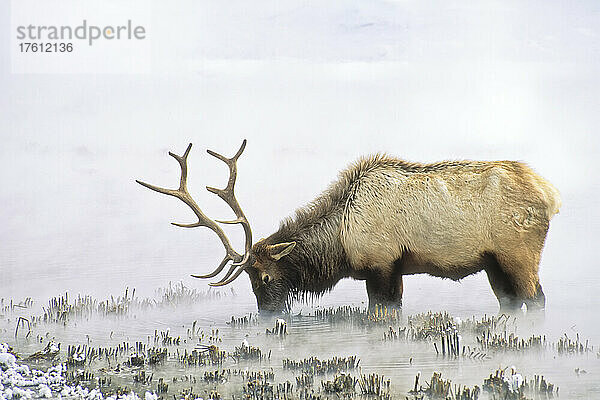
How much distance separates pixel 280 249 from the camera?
4336 mm

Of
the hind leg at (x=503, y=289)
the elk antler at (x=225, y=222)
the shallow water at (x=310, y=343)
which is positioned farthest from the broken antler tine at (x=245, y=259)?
the hind leg at (x=503, y=289)

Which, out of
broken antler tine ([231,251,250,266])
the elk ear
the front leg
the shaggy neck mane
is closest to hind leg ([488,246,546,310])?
the front leg

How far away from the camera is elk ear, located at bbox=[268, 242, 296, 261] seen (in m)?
4.31

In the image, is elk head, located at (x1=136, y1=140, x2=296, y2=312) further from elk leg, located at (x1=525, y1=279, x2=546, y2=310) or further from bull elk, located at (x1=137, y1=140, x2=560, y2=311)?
elk leg, located at (x1=525, y1=279, x2=546, y2=310)

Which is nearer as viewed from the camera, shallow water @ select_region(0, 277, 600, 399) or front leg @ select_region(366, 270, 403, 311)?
shallow water @ select_region(0, 277, 600, 399)

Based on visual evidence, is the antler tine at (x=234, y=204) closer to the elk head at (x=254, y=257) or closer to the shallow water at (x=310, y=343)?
the elk head at (x=254, y=257)

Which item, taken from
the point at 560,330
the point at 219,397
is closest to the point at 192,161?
the point at 219,397

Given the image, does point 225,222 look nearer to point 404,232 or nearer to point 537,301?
point 404,232

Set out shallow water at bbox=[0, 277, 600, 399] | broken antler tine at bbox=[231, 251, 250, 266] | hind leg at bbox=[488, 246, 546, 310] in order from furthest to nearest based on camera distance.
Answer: broken antler tine at bbox=[231, 251, 250, 266] < hind leg at bbox=[488, 246, 546, 310] < shallow water at bbox=[0, 277, 600, 399]

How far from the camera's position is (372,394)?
3416 mm

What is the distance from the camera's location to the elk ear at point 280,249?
14.1ft

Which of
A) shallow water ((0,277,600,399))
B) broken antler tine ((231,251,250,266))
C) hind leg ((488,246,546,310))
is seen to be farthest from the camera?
broken antler tine ((231,251,250,266))

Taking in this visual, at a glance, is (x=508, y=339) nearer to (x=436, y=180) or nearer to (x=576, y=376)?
(x=576, y=376)

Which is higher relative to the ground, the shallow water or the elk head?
the elk head
